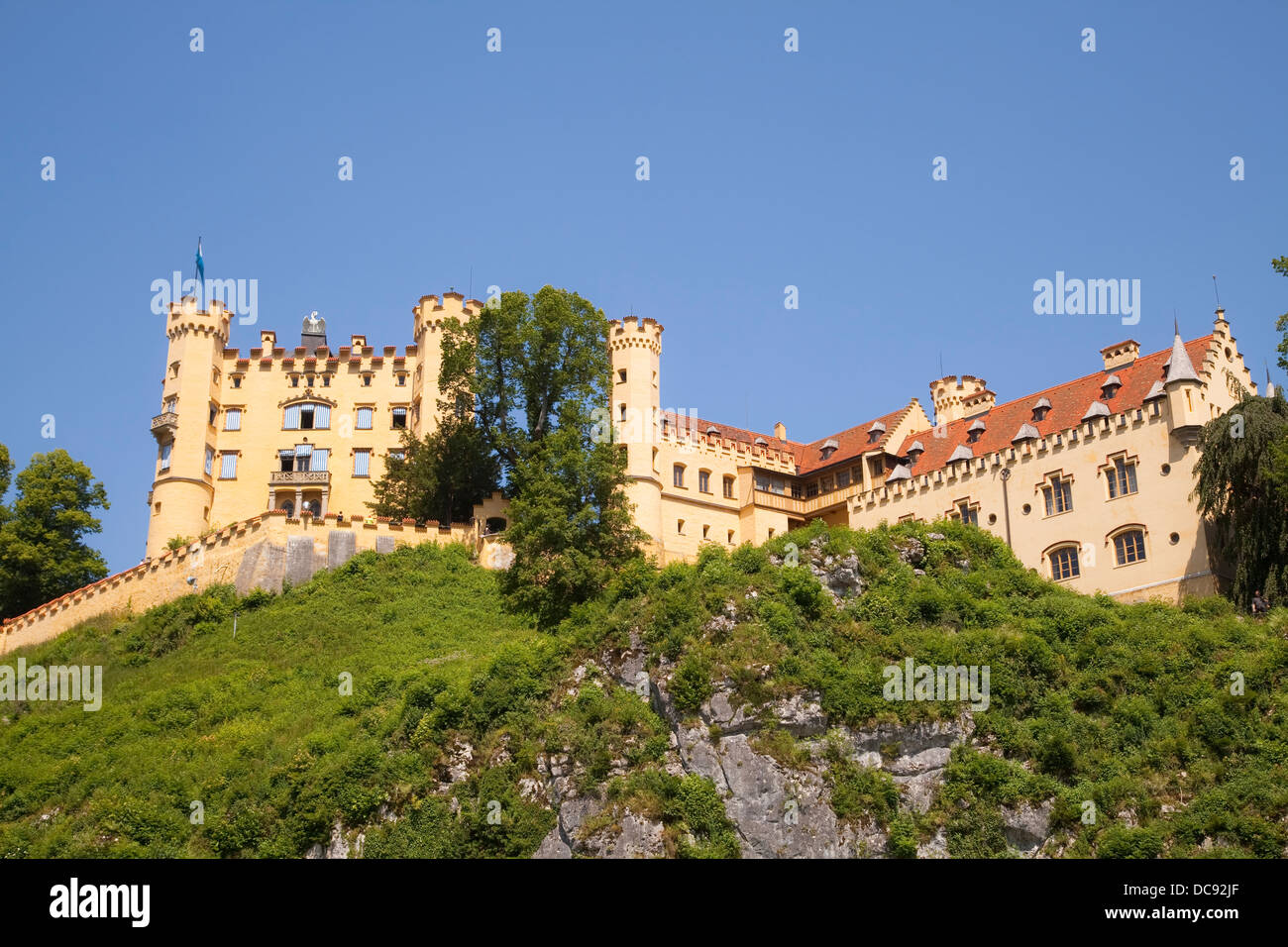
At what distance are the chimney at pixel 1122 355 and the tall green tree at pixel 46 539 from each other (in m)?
49.3

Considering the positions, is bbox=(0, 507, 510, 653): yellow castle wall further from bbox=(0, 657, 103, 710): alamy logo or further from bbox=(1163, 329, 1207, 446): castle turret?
bbox=(1163, 329, 1207, 446): castle turret

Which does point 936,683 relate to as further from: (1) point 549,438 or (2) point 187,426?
(2) point 187,426

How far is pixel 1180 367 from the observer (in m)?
59.3

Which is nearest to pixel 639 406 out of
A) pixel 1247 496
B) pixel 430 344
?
pixel 430 344

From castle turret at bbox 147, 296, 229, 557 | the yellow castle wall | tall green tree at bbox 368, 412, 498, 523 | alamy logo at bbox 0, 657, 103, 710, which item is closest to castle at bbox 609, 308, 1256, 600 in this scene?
tall green tree at bbox 368, 412, 498, 523

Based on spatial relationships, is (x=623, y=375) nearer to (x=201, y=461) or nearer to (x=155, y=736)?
(x=201, y=461)

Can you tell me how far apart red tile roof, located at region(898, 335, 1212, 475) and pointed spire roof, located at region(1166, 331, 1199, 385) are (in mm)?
995

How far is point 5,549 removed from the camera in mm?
72750

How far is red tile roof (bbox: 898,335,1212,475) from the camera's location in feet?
206
